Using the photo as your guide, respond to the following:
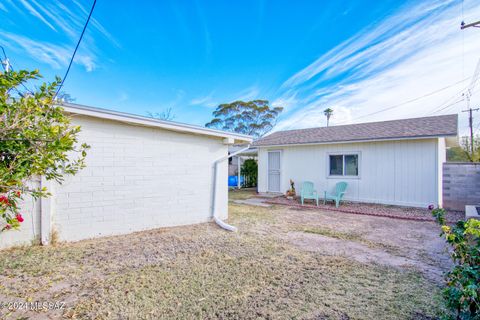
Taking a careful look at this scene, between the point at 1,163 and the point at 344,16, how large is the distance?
9714 mm

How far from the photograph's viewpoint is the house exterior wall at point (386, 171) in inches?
310

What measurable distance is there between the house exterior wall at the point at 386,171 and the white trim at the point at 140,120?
16.3ft

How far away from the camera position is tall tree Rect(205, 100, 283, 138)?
26812mm

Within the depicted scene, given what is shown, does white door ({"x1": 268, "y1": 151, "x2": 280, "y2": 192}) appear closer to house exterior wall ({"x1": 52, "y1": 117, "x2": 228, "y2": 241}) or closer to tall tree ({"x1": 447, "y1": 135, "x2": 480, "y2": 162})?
house exterior wall ({"x1": 52, "y1": 117, "x2": 228, "y2": 241})

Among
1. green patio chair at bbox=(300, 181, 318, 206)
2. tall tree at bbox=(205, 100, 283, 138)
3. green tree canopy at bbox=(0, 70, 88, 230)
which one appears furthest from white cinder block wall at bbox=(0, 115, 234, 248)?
tall tree at bbox=(205, 100, 283, 138)

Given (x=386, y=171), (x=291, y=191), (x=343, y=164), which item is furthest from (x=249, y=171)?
(x=386, y=171)

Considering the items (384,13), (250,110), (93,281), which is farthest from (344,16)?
(250,110)

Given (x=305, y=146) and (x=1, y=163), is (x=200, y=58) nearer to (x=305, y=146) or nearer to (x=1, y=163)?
(x=305, y=146)

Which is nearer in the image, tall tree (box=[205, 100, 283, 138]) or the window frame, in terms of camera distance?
the window frame

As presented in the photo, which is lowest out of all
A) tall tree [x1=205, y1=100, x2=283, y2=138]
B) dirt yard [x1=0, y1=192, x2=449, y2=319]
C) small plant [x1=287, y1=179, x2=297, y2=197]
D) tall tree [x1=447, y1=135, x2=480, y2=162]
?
dirt yard [x1=0, y1=192, x2=449, y2=319]

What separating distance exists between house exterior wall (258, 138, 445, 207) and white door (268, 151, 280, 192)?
124cm

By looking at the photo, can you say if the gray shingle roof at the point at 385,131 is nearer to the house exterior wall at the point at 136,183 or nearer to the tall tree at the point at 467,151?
the house exterior wall at the point at 136,183

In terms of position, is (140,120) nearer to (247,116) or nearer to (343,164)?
(343,164)

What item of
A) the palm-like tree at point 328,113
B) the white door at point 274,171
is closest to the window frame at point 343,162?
the white door at point 274,171
